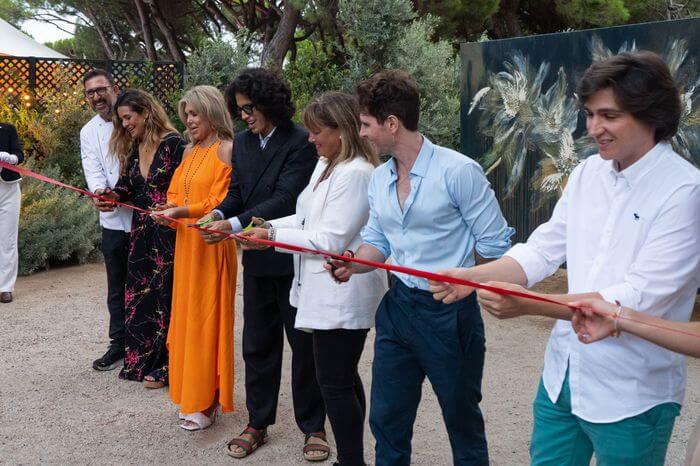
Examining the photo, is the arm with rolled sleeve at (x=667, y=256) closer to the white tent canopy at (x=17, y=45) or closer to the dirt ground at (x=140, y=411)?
the dirt ground at (x=140, y=411)

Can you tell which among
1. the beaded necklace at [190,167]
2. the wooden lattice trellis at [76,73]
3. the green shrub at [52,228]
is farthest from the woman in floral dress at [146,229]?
the wooden lattice trellis at [76,73]

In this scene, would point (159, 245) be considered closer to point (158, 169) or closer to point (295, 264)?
point (158, 169)

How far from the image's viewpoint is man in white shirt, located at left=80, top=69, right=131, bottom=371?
614 centimetres

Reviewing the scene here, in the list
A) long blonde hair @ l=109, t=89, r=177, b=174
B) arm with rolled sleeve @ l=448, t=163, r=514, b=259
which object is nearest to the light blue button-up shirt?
arm with rolled sleeve @ l=448, t=163, r=514, b=259

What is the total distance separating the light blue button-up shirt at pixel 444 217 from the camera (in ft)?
10.9

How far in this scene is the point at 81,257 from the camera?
10.4 metres

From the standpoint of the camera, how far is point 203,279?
5051 mm

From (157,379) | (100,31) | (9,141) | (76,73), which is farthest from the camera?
(100,31)

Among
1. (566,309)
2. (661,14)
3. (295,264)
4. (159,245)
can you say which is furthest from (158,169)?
(661,14)

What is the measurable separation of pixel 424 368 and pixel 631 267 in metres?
1.25

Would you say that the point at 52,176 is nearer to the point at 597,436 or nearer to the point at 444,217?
the point at 444,217

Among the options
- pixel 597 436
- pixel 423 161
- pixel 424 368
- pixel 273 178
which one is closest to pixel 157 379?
pixel 273 178

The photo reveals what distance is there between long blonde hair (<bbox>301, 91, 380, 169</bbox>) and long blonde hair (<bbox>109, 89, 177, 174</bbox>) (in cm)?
202

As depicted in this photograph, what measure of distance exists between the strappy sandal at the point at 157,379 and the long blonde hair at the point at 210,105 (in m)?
1.76
